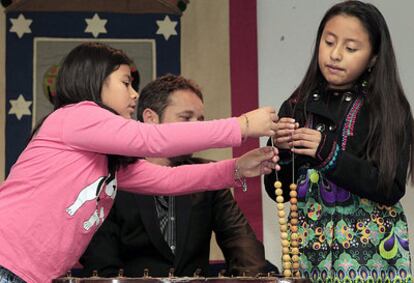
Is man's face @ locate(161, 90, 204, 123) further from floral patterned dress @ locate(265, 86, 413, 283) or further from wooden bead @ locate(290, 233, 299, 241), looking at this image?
wooden bead @ locate(290, 233, 299, 241)

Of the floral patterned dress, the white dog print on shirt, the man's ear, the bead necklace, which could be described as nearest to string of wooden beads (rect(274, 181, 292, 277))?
the bead necklace

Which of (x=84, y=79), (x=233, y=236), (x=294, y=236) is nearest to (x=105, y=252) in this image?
(x=233, y=236)

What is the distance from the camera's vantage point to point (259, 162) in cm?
240

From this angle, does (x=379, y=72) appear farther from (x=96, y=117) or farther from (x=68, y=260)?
(x=68, y=260)

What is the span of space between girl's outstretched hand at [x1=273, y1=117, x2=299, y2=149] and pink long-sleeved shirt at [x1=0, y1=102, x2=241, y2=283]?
14cm

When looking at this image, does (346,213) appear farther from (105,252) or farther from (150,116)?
(150,116)

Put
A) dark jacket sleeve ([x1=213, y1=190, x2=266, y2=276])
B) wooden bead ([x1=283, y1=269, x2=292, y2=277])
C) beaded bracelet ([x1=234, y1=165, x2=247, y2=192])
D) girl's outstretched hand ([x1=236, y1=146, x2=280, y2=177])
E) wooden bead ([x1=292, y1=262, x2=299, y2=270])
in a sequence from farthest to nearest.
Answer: dark jacket sleeve ([x1=213, y1=190, x2=266, y2=276]) → beaded bracelet ([x1=234, y1=165, x2=247, y2=192]) → girl's outstretched hand ([x1=236, y1=146, x2=280, y2=177]) → wooden bead ([x1=292, y1=262, x2=299, y2=270]) → wooden bead ([x1=283, y1=269, x2=292, y2=277])

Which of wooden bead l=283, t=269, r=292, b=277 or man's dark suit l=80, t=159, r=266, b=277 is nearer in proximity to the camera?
wooden bead l=283, t=269, r=292, b=277

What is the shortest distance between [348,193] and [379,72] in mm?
358

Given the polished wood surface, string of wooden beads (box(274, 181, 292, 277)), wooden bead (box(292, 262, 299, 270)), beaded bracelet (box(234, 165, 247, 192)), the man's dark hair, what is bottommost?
the polished wood surface

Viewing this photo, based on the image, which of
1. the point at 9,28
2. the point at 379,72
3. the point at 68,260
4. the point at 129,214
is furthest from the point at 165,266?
the point at 9,28

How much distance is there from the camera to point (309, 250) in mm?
2293

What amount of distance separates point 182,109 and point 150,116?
0.42 ft

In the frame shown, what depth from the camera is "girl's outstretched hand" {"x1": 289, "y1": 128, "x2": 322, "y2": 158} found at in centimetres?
227
